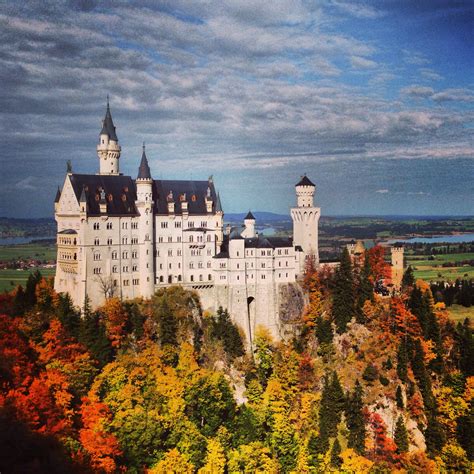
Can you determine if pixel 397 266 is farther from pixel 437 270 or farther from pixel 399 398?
pixel 437 270

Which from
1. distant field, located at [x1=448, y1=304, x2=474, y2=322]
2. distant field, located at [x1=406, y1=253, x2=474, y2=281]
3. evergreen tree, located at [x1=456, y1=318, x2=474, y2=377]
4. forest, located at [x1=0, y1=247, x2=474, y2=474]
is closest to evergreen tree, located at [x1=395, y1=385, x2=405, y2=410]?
forest, located at [x1=0, y1=247, x2=474, y2=474]

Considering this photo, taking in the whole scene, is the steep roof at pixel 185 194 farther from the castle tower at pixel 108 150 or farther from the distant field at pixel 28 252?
the distant field at pixel 28 252

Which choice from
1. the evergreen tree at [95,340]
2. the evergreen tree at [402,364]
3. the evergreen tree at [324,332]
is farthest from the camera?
the evergreen tree at [324,332]

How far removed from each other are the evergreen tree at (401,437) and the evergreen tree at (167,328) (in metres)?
27.3

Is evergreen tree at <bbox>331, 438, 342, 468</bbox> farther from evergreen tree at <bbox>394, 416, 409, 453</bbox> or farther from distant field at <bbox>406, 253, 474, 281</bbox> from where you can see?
distant field at <bbox>406, 253, 474, 281</bbox>

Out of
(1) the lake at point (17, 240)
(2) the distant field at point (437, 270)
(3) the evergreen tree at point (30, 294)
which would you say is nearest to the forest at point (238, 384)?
(3) the evergreen tree at point (30, 294)

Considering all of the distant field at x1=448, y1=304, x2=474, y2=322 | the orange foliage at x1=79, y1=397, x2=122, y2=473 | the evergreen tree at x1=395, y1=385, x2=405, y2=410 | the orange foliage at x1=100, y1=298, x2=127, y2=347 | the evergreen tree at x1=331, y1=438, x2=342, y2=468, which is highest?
the orange foliage at x1=100, y1=298, x2=127, y2=347

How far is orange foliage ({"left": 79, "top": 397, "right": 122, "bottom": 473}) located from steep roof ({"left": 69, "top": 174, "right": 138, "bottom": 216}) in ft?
85.5

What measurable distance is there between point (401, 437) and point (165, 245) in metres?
37.4

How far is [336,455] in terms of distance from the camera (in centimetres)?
6034

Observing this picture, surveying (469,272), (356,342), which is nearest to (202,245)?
(356,342)

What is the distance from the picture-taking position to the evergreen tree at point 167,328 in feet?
237

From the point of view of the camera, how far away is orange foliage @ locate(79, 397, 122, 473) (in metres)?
48.2

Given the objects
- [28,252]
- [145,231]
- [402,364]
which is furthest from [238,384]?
[28,252]
